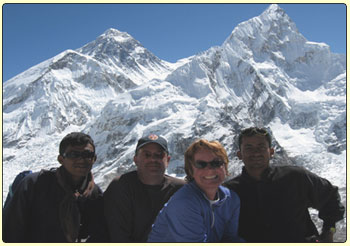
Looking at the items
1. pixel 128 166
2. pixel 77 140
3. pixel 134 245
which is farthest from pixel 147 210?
pixel 128 166

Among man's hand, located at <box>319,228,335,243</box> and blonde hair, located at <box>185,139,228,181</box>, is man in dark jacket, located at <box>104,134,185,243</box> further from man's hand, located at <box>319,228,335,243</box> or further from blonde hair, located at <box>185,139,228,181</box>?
man's hand, located at <box>319,228,335,243</box>

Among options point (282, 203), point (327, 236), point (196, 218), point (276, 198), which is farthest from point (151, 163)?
point (327, 236)

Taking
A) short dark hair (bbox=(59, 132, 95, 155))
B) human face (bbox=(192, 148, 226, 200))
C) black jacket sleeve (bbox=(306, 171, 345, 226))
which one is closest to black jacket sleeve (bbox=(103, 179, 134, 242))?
short dark hair (bbox=(59, 132, 95, 155))

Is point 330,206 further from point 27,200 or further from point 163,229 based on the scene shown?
point 27,200

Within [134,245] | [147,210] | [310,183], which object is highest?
[310,183]

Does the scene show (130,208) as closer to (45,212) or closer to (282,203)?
(45,212)
